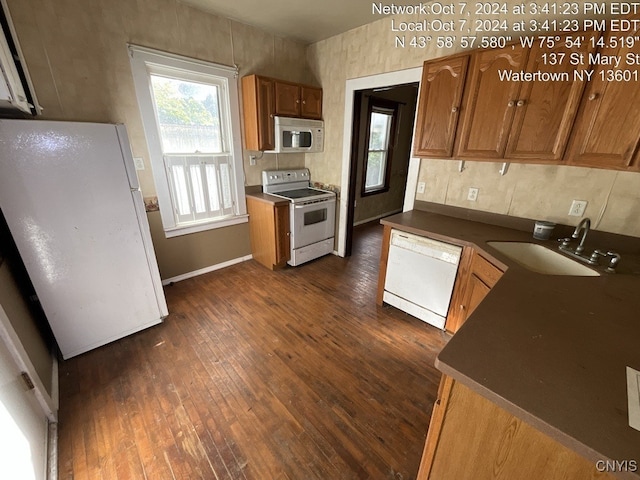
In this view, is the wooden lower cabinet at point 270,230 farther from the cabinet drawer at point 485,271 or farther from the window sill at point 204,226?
the cabinet drawer at point 485,271

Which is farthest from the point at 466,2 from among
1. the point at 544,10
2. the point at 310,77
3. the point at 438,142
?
the point at 310,77

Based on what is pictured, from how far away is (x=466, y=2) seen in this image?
202 centimetres

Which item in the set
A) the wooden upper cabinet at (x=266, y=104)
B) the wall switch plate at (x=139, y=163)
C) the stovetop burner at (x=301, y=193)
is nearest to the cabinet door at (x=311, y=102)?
the wooden upper cabinet at (x=266, y=104)

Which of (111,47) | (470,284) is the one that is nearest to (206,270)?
(111,47)

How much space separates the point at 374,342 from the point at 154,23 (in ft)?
10.9

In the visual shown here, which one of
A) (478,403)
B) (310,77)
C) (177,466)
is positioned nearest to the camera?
(478,403)

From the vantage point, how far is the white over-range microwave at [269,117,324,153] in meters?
2.98

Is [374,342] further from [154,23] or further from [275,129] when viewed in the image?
Result: [154,23]

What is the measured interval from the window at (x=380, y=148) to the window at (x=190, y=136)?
8.04ft

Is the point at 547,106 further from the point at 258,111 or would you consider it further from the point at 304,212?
the point at 258,111

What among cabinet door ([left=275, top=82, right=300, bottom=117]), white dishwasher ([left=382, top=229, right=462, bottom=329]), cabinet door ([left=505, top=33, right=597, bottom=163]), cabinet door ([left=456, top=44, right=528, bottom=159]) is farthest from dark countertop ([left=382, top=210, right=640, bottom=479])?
cabinet door ([left=275, top=82, right=300, bottom=117])

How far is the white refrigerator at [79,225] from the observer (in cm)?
149

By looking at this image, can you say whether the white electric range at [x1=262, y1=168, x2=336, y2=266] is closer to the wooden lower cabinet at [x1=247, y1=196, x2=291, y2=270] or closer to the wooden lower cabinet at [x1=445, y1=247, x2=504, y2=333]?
the wooden lower cabinet at [x1=247, y1=196, x2=291, y2=270]

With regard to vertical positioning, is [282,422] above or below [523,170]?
below
